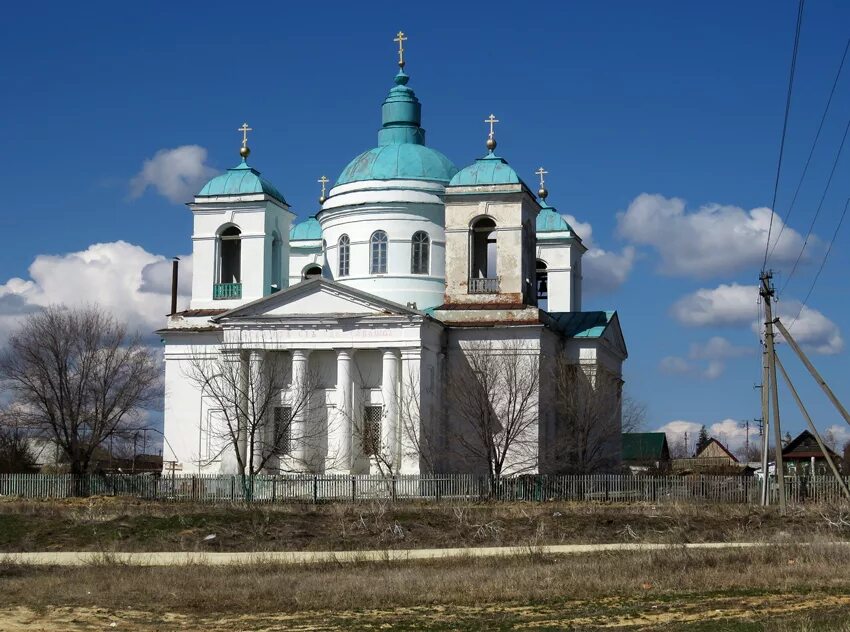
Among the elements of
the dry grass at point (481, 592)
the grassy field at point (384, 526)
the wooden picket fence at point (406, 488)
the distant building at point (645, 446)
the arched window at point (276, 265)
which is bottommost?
the dry grass at point (481, 592)

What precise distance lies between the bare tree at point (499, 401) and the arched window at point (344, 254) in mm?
6405

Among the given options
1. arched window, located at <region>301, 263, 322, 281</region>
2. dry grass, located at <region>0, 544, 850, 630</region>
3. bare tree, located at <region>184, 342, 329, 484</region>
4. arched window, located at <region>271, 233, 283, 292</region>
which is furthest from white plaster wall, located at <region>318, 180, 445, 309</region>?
dry grass, located at <region>0, 544, 850, 630</region>

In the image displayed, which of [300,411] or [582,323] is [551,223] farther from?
[300,411]

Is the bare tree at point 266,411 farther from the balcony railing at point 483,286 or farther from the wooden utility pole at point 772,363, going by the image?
the wooden utility pole at point 772,363

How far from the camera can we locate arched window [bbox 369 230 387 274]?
52812mm

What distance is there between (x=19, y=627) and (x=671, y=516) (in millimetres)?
19668

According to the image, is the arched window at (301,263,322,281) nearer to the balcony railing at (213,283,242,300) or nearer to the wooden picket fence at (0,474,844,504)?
the balcony railing at (213,283,242,300)

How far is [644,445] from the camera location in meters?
97.6

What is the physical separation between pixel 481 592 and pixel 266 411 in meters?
26.5

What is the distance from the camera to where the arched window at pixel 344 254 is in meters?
53.6

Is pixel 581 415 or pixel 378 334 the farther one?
pixel 581 415

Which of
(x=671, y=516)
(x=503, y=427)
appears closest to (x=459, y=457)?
(x=503, y=427)

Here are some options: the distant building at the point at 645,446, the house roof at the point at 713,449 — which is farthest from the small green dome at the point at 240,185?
the house roof at the point at 713,449

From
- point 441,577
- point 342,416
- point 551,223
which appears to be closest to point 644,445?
point 551,223
